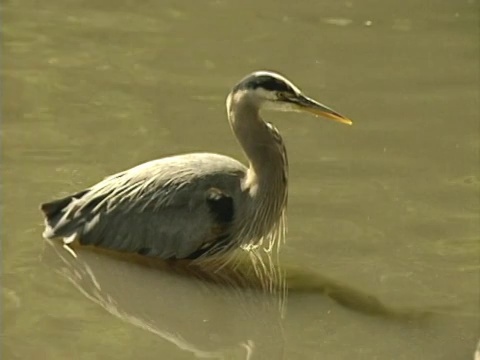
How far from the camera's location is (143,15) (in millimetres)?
10203

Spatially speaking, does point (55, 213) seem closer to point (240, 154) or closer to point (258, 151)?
point (258, 151)

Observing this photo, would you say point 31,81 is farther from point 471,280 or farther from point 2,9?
point 471,280

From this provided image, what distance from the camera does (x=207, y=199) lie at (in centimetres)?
611

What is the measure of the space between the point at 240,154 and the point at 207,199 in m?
1.35

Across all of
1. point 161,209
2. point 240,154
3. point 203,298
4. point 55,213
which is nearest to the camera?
point 203,298

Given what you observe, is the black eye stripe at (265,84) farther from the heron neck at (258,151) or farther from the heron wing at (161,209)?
the heron wing at (161,209)

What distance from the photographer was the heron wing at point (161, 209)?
6125 mm

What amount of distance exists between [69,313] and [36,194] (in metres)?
1.22

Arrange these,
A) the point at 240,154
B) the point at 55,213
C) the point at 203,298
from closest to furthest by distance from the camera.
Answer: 1. the point at 203,298
2. the point at 55,213
3. the point at 240,154

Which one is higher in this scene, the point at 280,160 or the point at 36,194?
the point at 280,160

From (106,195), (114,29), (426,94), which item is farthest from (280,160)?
(114,29)

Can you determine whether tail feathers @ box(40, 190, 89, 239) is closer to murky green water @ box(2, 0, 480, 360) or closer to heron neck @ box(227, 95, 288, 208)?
murky green water @ box(2, 0, 480, 360)

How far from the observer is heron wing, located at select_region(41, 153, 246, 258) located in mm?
6125

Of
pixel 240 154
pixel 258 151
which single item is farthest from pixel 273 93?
pixel 240 154
